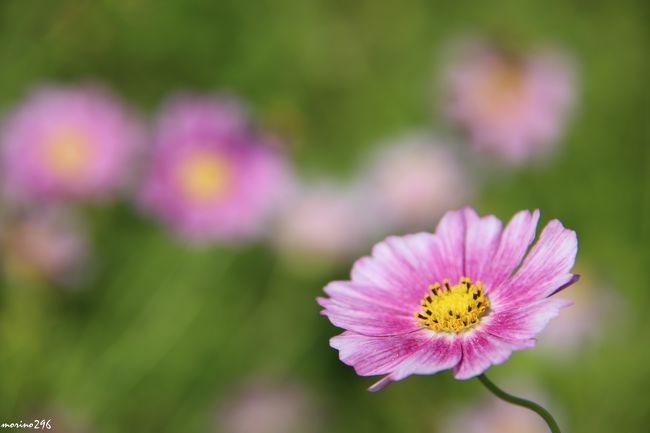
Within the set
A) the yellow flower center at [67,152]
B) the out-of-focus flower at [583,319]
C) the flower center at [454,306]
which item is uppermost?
the yellow flower center at [67,152]

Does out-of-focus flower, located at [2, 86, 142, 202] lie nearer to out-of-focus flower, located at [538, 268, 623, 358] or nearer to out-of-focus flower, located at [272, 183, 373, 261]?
out-of-focus flower, located at [272, 183, 373, 261]

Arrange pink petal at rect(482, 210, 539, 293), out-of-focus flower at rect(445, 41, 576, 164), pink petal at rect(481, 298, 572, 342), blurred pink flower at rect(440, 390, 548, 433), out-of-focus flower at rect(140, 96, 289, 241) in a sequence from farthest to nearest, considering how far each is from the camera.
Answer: out-of-focus flower at rect(445, 41, 576, 164), out-of-focus flower at rect(140, 96, 289, 241), blurred pink flower at rect(440, 390, 548, 433), pink petal at rect(482, 210, 539, 293), pink petal at rect(481, 298, 572, 342)

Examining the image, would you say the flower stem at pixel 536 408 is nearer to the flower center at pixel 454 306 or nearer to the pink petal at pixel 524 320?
the pink petal at pixel 524 320

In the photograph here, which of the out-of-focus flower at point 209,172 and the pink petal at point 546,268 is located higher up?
the out-of-focus flower at point 209,172

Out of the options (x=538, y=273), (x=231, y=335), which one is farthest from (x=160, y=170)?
(x=538, y=273)

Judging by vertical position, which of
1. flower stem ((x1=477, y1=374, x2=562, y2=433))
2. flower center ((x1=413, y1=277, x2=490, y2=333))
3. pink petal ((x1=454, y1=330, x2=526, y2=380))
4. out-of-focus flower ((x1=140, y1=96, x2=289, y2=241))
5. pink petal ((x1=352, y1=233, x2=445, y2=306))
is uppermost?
out-of-focus flower ((x1=140, y1=96, x2=289, y2=241))

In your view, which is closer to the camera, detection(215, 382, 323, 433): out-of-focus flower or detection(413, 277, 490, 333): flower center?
detection(413, 277, 490, 333): flower center

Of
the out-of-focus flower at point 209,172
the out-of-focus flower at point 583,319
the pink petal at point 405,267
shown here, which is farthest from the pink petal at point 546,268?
the out-of-focus flower at point 209,172

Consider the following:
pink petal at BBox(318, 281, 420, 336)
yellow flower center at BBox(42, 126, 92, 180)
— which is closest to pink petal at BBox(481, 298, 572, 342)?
pink petal at BBox(318, 281, 420, 336)
